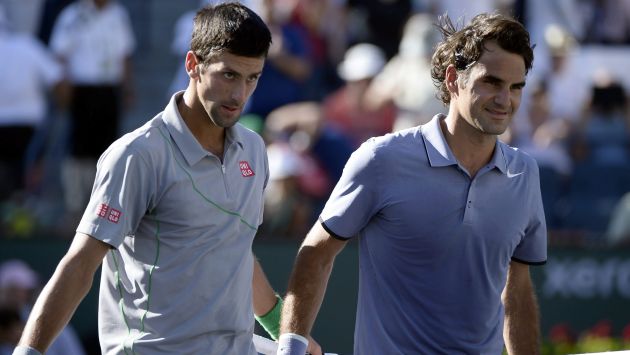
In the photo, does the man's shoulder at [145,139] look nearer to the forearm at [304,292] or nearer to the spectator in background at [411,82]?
the forearm at [304,292]

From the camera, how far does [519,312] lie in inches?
190

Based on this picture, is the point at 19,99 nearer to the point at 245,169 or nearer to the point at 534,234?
the point at 245,169

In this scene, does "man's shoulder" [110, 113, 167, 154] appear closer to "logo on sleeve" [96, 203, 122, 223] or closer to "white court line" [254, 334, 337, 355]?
"logo on sleeve" [96, 203, 122, 223]

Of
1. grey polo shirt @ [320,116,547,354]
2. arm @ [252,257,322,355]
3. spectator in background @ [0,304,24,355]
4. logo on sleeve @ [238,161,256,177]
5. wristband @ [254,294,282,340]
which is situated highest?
logo on sleeve @ [238,161,256,177]

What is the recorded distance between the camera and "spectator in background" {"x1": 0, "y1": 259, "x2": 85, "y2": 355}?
29.5 ft

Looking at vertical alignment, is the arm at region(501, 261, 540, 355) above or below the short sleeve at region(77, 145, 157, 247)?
below

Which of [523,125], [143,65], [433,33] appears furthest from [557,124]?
[143,65]

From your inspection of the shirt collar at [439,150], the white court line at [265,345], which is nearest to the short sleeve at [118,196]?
the white court line at [265,345]

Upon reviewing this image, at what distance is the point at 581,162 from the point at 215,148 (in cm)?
695

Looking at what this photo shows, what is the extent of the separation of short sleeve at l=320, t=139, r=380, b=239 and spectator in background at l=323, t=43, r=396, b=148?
5.96 metres

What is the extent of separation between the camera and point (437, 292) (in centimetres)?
449

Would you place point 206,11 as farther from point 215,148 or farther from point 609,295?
point 609,295

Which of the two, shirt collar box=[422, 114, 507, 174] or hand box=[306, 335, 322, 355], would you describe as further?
hand box=[306, 335, 322, 355]

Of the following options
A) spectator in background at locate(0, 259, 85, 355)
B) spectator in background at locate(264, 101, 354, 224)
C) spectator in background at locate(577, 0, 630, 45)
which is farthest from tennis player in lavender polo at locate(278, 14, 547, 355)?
spectator in background at locate(577, 0, 630, 45)
